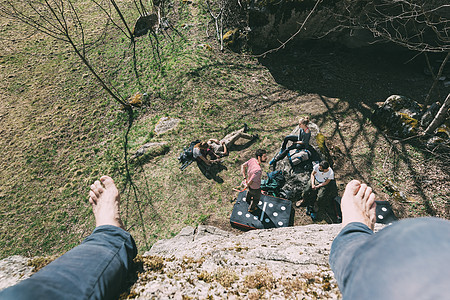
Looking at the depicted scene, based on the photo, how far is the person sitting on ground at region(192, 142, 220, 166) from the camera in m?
6.85

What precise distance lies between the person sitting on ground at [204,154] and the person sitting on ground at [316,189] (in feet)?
10.2

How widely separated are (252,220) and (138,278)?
13.8ft

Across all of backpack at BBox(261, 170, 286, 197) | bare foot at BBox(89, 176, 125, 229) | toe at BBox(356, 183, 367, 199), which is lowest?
backpack at BBox(261, 170, 286, 197)

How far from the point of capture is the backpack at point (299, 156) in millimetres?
6000

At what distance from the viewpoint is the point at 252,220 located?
5523 mm

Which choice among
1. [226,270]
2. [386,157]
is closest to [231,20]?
[386,157]

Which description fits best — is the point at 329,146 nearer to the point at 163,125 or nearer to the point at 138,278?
the point at 163,125

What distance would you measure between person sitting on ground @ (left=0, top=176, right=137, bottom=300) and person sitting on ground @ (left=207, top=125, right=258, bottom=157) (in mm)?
5469

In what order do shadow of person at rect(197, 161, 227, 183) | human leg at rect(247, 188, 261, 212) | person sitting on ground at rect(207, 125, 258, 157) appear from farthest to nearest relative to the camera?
person sitting on ground at rect(207, 125, 258, 157) → shadow of person at rect(197, 161, 227, 183) → human leg at rect(247, 188, 261, 212)

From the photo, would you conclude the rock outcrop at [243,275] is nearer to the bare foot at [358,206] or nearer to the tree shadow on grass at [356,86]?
the bare foot at [358,206]

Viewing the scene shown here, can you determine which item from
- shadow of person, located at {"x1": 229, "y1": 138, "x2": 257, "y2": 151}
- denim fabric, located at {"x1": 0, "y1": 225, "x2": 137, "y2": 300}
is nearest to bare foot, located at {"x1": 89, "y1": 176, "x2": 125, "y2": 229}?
denim fabric, located at {"x1": 0, "y1": 225, "x2": 137, "y2": 300}

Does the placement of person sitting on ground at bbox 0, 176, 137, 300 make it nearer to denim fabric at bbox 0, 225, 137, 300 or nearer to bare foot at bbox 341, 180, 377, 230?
denim fabric at bbox 0, 225, 137, 300

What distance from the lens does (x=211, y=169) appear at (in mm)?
7180

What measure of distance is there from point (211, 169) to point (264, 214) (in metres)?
2.50
